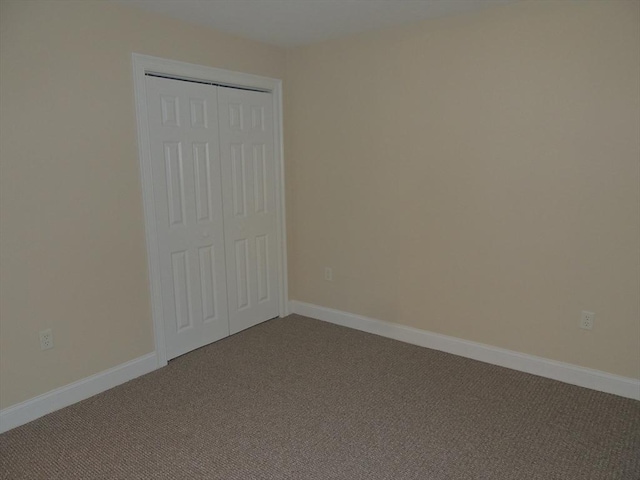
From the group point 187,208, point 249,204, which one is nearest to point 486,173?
point 249,204

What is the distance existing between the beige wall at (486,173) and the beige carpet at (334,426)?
461 millimetres

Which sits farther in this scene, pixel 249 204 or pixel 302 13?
pixel 249 204

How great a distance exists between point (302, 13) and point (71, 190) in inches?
72.3

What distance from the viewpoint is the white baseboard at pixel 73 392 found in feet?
Result: 8.11

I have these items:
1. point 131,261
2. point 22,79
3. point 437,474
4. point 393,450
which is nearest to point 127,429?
point 131,261

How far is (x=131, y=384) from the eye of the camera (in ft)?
9.70

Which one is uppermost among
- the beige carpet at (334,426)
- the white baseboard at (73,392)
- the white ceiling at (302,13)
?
the white ceiling at (302,13)

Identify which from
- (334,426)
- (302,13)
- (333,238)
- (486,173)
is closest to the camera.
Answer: (334,426)

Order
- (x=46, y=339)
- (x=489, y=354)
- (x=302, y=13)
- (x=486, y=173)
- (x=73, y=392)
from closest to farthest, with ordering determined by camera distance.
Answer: (x=46, y=339) → (x=73, y=392) → (x=302, y=13) → (x=486, y=173) → (x=489, y=354)

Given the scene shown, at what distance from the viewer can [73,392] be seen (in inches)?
107

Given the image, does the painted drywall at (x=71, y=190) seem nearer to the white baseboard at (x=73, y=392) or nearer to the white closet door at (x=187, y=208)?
the white baseboard at (x=73, y=392)

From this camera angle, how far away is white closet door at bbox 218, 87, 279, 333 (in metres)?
3.54

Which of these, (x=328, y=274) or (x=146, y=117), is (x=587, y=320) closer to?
(x=328, y=274)

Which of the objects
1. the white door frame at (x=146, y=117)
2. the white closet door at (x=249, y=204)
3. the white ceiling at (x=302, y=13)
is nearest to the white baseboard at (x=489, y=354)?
the white closet door at (x=249, y=204)
